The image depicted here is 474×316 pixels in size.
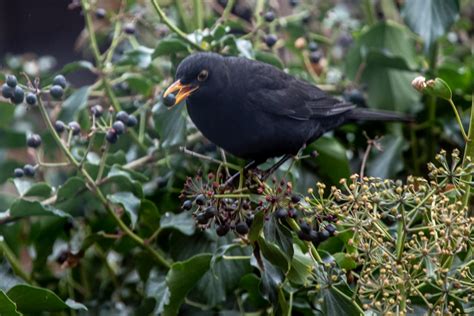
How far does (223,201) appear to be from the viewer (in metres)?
1.40

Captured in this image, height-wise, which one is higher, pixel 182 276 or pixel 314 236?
pixel 314 236

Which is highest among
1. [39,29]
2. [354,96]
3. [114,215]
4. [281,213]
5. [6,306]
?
[281,213]

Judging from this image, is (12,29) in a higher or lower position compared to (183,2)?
lower

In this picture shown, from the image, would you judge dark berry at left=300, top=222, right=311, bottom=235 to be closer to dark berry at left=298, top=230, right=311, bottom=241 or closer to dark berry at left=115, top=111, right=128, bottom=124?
dark berry at left=298, top=230, right=311, bottom=241

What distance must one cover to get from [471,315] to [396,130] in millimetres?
951

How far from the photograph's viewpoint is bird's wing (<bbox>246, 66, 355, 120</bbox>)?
188 cm

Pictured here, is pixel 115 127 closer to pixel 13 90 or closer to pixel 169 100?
pixel 169 100

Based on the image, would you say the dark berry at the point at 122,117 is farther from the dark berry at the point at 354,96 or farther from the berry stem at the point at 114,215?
the dark berry at the point at 354,96

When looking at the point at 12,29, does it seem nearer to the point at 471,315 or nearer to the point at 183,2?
the point at 183,2

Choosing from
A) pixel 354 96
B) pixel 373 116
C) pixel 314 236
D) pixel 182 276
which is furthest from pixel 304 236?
pixel 354 96

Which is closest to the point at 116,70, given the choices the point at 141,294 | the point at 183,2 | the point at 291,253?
the point at 183,2

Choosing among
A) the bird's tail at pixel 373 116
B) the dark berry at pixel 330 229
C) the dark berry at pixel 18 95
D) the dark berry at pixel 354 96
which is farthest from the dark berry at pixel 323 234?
the dark berry at pixel 354 96

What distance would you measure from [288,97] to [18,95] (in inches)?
25.3

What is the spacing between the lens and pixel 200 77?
1.79m
